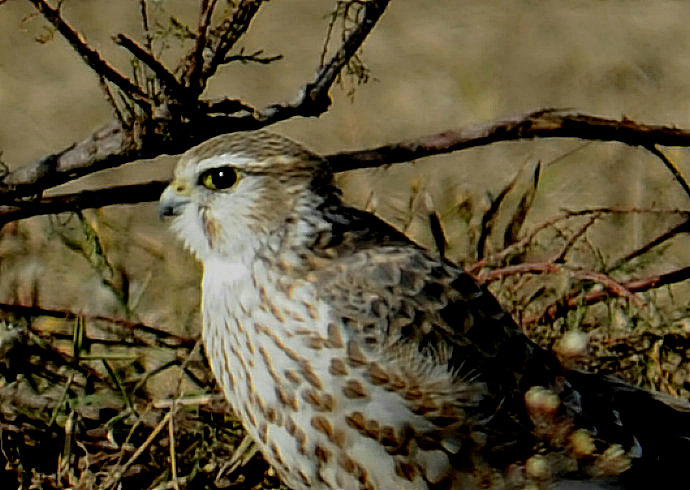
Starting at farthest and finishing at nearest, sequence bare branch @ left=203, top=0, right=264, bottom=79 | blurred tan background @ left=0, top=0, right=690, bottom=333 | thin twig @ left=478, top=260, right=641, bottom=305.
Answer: blurred tan background @ left=0, top=0, right=690, bottom=333 < thin twig @ left=478, top=260, right=641, bottom=305 < bare branch @ left=203, top=0, right=264, bottom=79

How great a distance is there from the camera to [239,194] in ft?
13.0

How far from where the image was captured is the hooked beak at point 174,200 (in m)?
3.97

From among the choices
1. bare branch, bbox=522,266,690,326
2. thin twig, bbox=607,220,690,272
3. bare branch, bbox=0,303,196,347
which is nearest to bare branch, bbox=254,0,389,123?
bare branch, bbox=0,303,196,347

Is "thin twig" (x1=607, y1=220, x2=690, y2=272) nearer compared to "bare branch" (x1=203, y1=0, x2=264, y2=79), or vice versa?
"bare branch" (x1=203, y1=0, x2=264, y2=79)

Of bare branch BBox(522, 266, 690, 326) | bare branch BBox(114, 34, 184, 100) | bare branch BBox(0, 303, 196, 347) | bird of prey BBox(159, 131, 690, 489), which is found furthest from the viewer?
bare branch BBox(0, 303, 196, 347)

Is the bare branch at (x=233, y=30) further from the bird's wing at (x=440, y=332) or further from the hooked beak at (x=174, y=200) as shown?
the bird's wing at (x=440, y=332)

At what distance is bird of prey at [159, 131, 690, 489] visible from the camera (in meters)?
3.67

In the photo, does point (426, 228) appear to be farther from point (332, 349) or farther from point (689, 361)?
point (332, 349)

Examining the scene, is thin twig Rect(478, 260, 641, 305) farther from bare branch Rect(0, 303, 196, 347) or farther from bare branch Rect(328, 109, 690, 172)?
bare branch Rect(0, 303, 196, 347)

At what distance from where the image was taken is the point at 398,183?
21.0ft

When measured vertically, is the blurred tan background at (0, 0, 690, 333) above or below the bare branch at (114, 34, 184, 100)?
above

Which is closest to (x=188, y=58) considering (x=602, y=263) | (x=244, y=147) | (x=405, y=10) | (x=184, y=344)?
(x=244, y=147)

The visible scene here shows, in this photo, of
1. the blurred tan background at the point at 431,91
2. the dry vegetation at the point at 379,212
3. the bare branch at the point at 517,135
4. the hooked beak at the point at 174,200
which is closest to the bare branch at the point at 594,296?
the dry vegetation at the point at 379,212

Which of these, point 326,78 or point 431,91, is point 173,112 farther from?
point 431,91
